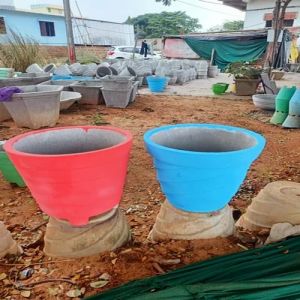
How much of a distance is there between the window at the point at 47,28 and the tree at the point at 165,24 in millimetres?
10972

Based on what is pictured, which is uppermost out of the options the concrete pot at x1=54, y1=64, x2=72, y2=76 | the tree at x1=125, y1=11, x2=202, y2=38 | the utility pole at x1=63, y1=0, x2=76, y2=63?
the tree at x1=125, y1=11, x2=202, y2=38

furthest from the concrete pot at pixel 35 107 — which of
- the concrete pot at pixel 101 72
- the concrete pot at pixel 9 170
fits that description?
the concrete pot at pixel 101 72

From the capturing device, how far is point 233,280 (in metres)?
1.22

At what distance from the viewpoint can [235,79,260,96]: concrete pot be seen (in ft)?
26.7

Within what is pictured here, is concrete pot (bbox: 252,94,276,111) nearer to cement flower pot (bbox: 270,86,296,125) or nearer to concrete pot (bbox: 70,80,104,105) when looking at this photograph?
cement flower pot (bbox: 270,86,296,125)

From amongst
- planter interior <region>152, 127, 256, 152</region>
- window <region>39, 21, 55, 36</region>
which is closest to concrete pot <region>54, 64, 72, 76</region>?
planter interior <region>152, 127, 256, 152</region>

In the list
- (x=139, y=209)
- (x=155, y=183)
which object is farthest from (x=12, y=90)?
(x=139, y=209)

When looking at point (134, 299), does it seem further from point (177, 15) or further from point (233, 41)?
point (177, 15)

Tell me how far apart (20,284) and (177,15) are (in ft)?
109

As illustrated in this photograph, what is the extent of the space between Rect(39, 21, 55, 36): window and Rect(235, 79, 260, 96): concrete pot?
17865mm

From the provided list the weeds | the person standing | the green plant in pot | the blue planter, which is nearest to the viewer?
the blue planter

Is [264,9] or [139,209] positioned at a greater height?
[264,9]

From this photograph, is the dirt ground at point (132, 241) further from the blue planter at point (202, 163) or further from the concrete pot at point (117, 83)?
the concrete pot at point (117, 83)

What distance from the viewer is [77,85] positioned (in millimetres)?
6355
